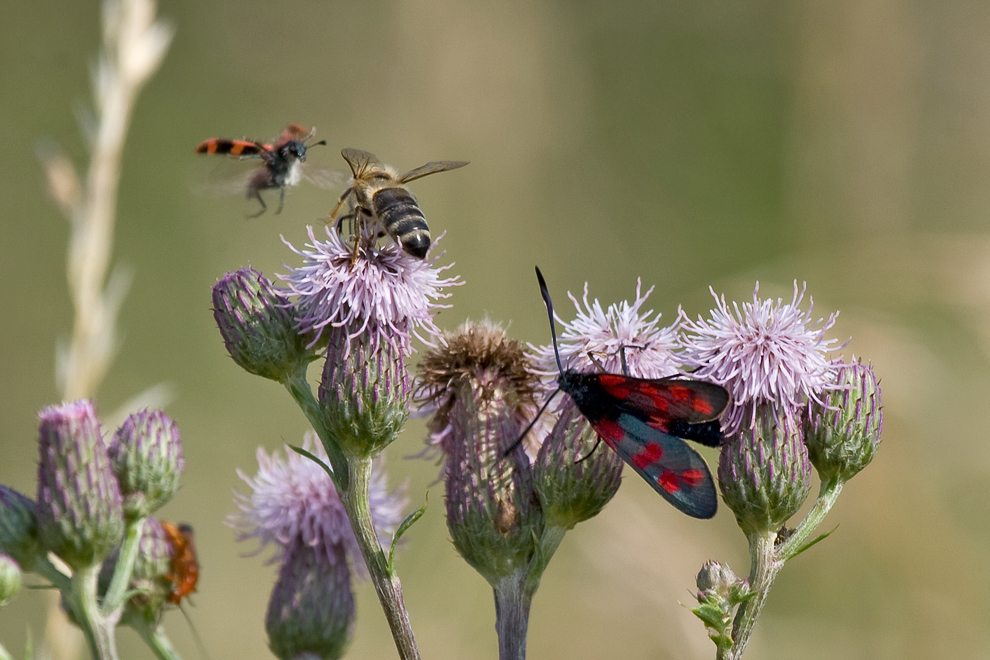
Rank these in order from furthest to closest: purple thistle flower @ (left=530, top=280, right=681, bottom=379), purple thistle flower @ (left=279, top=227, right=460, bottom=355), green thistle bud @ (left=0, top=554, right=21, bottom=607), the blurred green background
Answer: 1. the blurred green background
2. purple thistle flower @ (left=530, top=280, right=681, bottom=379)
3. purple thistle flower @ (left=279, top=227, right=460, bottom=355)
4. green thistle bud @ (left=0, top=554, right=21, bottom=607)

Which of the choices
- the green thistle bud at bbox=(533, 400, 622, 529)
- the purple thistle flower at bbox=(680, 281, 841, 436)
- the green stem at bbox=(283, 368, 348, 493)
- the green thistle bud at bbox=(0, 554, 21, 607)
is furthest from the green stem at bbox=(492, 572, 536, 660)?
the green thistle bud at bbox=(0, 554, 21, 607)

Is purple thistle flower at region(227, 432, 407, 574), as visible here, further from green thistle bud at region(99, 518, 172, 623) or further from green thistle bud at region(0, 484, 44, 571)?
green thistle bud at region(0, 484, 44, 571)

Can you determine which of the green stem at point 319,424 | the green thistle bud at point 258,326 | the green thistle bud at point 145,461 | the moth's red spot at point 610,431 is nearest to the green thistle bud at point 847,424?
the moth's red spot at point 610,431

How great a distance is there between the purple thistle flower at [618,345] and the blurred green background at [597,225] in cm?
225

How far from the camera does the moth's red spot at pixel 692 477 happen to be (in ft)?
9.14

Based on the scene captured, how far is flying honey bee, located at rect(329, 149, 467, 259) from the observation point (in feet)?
10.4

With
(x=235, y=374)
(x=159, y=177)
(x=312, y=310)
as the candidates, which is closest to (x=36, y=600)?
(x=235, y=374)

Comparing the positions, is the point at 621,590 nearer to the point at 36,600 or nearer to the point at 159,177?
the point at 36,600

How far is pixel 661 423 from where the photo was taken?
2867 millimetres

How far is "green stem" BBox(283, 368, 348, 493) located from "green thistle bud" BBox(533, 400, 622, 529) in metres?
0.62

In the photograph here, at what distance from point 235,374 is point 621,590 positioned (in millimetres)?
4069

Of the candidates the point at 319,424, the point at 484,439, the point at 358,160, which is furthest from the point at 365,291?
the point at 358,160

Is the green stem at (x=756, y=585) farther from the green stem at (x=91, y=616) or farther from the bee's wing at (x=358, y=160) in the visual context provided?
the bee's wing at (x=358, y=160)

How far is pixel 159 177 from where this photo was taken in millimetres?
8781
